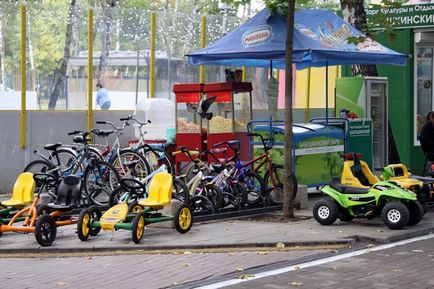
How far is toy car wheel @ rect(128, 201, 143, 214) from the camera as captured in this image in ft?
38.2

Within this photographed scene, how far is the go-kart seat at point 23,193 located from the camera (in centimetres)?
1207

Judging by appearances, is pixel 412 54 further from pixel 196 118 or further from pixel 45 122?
pixel 45 122

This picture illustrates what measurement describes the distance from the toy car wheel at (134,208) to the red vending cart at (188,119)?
446cm

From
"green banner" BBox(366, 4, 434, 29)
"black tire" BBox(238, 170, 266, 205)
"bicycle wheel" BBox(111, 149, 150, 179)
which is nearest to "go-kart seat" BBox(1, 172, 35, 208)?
"bicycle wheel" BBox(111, 149, 150, 179)

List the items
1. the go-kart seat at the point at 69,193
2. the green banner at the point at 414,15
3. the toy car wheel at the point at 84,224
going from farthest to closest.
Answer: the green banner at the point at 414,15
the go-kart seat at the point at 69,193
the toy car wheel at the point at 84,224

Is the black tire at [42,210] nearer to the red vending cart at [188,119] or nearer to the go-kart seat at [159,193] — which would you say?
the go-kart seat at [159,193]

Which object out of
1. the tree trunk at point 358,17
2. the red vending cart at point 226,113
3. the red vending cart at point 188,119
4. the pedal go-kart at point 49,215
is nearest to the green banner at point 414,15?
the tree trunk at point 358,17

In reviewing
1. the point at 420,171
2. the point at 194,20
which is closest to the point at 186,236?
the point at 194,20

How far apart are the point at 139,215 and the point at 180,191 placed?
1.92 meters

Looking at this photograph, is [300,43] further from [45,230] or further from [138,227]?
[45,230]

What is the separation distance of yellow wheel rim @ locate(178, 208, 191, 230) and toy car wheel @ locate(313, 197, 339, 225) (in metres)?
1.84

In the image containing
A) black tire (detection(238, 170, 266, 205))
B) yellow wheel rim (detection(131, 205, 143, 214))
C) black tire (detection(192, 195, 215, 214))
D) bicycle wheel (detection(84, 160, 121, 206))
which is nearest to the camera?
yellow wheel rim (detection(131, 205, 143, 214))

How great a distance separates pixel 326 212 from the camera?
12273 millimetres

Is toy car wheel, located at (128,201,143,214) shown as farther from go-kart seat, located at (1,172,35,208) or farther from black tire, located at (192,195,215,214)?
go-kart seat, located at (1,172,35,208)
